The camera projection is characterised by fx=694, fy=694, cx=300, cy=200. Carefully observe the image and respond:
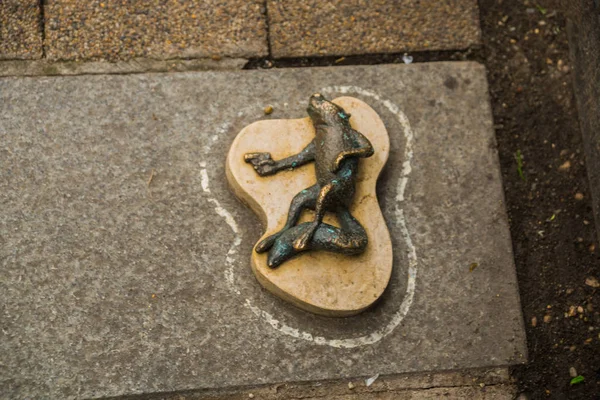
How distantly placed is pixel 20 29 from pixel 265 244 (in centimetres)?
132

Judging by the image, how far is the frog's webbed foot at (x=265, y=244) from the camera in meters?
2.44

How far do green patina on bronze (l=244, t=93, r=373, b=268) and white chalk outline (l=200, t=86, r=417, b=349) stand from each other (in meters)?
0.21

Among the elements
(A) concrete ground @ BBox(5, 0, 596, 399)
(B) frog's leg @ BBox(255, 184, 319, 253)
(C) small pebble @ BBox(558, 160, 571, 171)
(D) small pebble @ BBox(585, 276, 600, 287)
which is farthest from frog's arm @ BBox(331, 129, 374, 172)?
(D) small pebble @ BBox(585, 276, 600, 287)

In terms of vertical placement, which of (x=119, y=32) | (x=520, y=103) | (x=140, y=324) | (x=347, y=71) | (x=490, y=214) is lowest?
(x=140, y=324)

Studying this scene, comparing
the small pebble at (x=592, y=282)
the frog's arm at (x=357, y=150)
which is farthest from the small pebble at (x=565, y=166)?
the frog's arm at (x=357, y=150)

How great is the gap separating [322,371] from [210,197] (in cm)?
77

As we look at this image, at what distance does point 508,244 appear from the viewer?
2.73 metres

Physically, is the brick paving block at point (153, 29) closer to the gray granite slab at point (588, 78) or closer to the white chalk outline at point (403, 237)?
the white chalk outline at point (403, 237)

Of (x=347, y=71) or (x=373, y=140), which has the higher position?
(x=347, y=71)

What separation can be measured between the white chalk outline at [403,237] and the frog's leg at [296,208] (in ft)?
0.62

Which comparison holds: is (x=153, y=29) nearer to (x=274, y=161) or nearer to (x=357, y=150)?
(x=274, y=161)

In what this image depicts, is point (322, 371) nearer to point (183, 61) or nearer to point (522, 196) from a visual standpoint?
point (522, 196)

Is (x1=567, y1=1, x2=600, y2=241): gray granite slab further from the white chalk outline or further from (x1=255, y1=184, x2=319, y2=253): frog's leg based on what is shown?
(x1=255, y1=184, x2=319, y2=253): frog's leg

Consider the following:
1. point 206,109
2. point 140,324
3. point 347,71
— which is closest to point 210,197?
point 206,109
